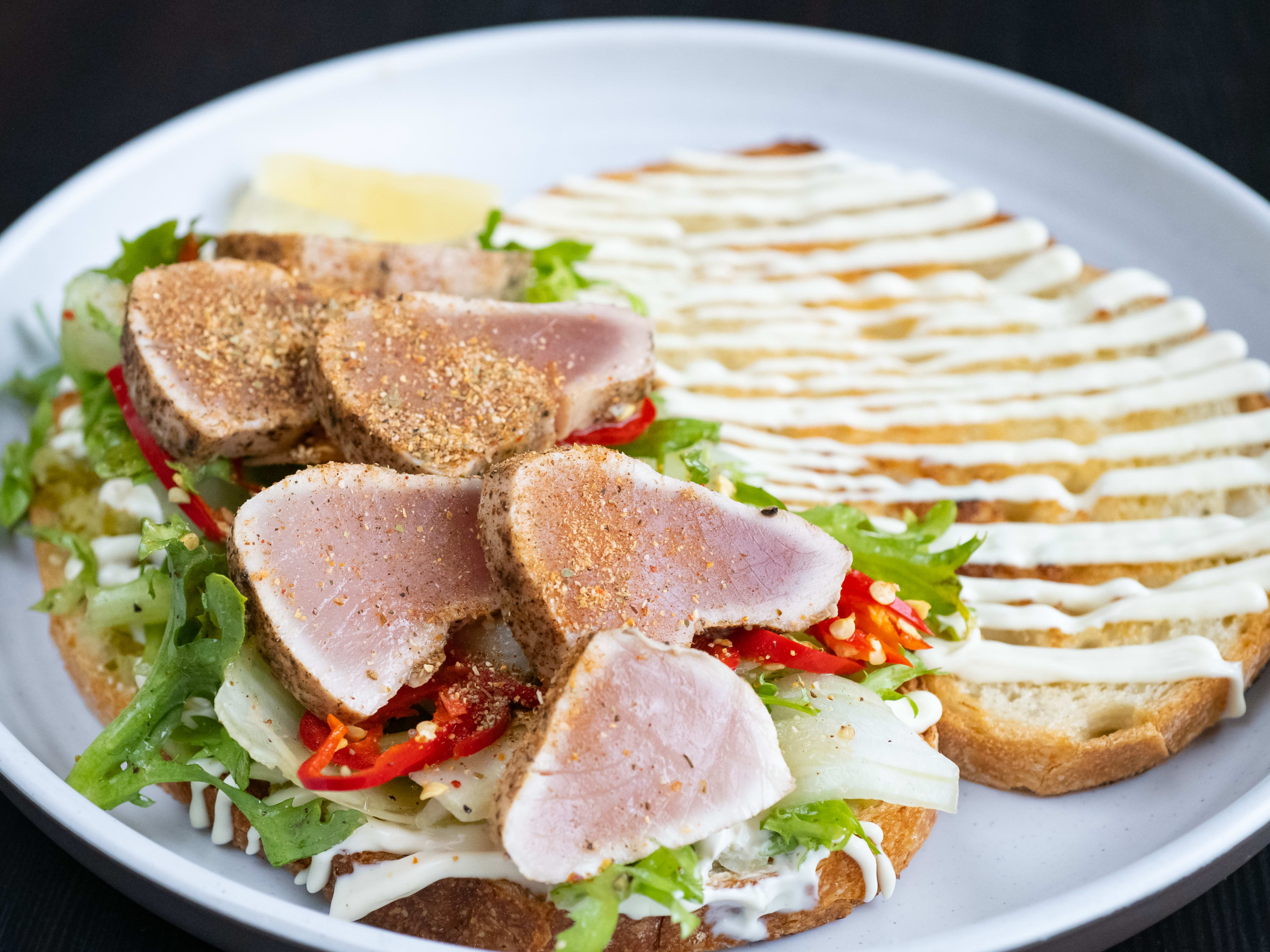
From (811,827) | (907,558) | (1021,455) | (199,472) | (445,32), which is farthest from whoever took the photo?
(445,32)

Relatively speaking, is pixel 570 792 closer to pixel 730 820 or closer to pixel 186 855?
pixel 730 820

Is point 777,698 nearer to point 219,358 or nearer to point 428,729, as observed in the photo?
point 428,729

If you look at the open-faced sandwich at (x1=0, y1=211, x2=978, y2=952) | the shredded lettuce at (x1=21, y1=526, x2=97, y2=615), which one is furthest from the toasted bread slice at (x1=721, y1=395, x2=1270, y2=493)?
the shredded lettuce at (x1=21, y1=526, x2=97, y2=615)

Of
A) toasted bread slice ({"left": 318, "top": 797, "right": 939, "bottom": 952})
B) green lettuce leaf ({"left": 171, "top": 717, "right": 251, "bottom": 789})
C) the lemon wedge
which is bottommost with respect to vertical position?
toasted bread slice ({"left": 318, "top": 797, "right": 939, "bottom": 952})

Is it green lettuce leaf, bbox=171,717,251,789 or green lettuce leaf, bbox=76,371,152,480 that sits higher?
green lettuce leaf, bbox=76,371,152,480

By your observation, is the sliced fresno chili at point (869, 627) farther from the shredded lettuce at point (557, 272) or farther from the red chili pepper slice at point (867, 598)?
the shredded lettuce at point (557, 272)

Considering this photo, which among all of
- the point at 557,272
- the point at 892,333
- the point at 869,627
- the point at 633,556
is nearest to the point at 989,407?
the point at 892,333

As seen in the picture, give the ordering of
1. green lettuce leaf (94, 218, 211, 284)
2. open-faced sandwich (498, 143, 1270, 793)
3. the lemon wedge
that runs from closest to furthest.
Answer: open-faced sandwich (498, 143, 1270, 793), green lettuce leaf (94, 218, 211, 284), the lemon wedge

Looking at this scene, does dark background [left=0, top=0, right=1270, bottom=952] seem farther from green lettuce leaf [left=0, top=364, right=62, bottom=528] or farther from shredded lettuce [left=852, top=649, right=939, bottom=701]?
shredded lettuce [left=852, top=649, right=939, bottom=701]
